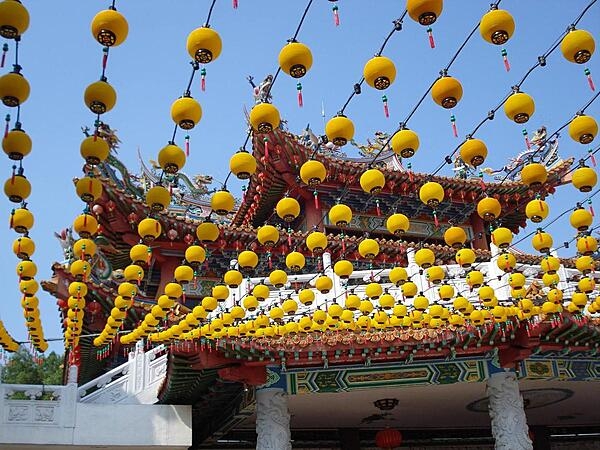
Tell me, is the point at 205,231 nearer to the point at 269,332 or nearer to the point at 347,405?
the point at 269,332

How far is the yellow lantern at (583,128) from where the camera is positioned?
17.6 feet

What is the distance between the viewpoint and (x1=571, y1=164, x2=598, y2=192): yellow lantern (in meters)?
6.14

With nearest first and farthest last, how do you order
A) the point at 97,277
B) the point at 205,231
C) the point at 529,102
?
the point at 529,102, the point at 205,231, the point at 97,277

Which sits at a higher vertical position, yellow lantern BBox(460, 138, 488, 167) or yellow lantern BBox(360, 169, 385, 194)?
yellow lantern BBox(360, 169, 385, 194)

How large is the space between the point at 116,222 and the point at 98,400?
191 inches

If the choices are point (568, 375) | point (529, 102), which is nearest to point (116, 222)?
point (568, 375)

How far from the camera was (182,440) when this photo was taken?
9.51 m

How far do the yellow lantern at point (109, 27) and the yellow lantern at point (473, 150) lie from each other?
287 cm

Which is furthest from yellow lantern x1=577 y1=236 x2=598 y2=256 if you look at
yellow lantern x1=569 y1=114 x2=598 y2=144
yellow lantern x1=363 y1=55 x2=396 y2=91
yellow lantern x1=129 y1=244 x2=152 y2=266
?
yellow lantern x1=129 y1=244 x2=152 y2=266

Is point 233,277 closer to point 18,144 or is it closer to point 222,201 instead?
point 222,201

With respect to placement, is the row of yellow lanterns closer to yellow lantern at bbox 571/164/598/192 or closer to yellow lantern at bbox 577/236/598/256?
yellow lantern at bbox 571/164/598/192

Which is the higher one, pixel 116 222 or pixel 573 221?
pixel 116 222

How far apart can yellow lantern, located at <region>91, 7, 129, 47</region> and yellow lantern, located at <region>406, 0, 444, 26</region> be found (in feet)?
6.10

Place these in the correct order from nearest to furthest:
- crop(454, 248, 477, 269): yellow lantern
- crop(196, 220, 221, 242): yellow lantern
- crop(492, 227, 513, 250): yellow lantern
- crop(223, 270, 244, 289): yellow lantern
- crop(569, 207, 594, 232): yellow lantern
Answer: crop(196, 220, 221, 242): yellow lantern
crop(569, 207, 594, 232): yellow lantern
crop(492, 227, 513, 250): yellow lantern
crop(223, 270, 244, 289): yellow lantern
crop(454, 248, 477, 269): yellow lantern
